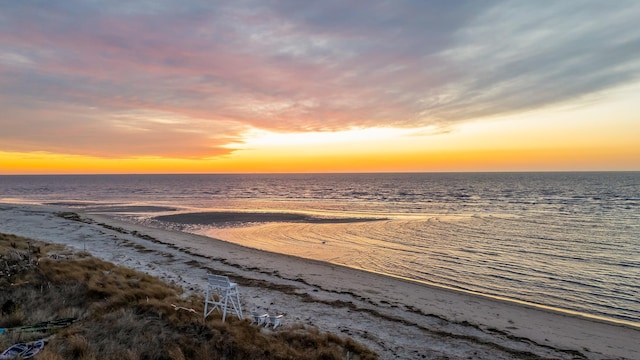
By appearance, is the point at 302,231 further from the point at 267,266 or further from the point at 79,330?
the point at 79,330

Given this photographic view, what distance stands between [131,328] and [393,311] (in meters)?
9.39

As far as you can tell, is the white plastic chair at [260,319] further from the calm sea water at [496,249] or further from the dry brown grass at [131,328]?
the calm sea water at [496,249]

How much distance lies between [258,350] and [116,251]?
19320 millimetres

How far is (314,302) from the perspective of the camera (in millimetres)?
15180

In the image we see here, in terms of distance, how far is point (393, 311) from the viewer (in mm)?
14562

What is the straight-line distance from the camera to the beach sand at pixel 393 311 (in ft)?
37.5

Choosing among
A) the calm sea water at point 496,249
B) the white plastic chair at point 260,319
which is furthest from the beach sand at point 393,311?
the calm sea water at point 496,249

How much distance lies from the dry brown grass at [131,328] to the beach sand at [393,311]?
1.86m

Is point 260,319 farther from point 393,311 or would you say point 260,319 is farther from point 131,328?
point 393,311

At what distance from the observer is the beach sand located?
1142 cm

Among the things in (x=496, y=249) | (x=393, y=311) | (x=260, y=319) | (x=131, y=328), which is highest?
(x=131, y=328)

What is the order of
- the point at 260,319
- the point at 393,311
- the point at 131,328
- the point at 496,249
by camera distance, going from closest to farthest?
1. the point at 131,328
2. the point at 260,319
3. the point at 393,311
4. the point at 496,249

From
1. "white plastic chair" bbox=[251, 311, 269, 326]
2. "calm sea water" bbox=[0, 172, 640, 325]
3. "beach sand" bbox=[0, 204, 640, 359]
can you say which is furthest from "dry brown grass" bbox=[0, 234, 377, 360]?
"calm sea water" bbox=[0, 172, 640, 325]

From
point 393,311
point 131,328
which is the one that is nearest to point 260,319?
point 131,328
